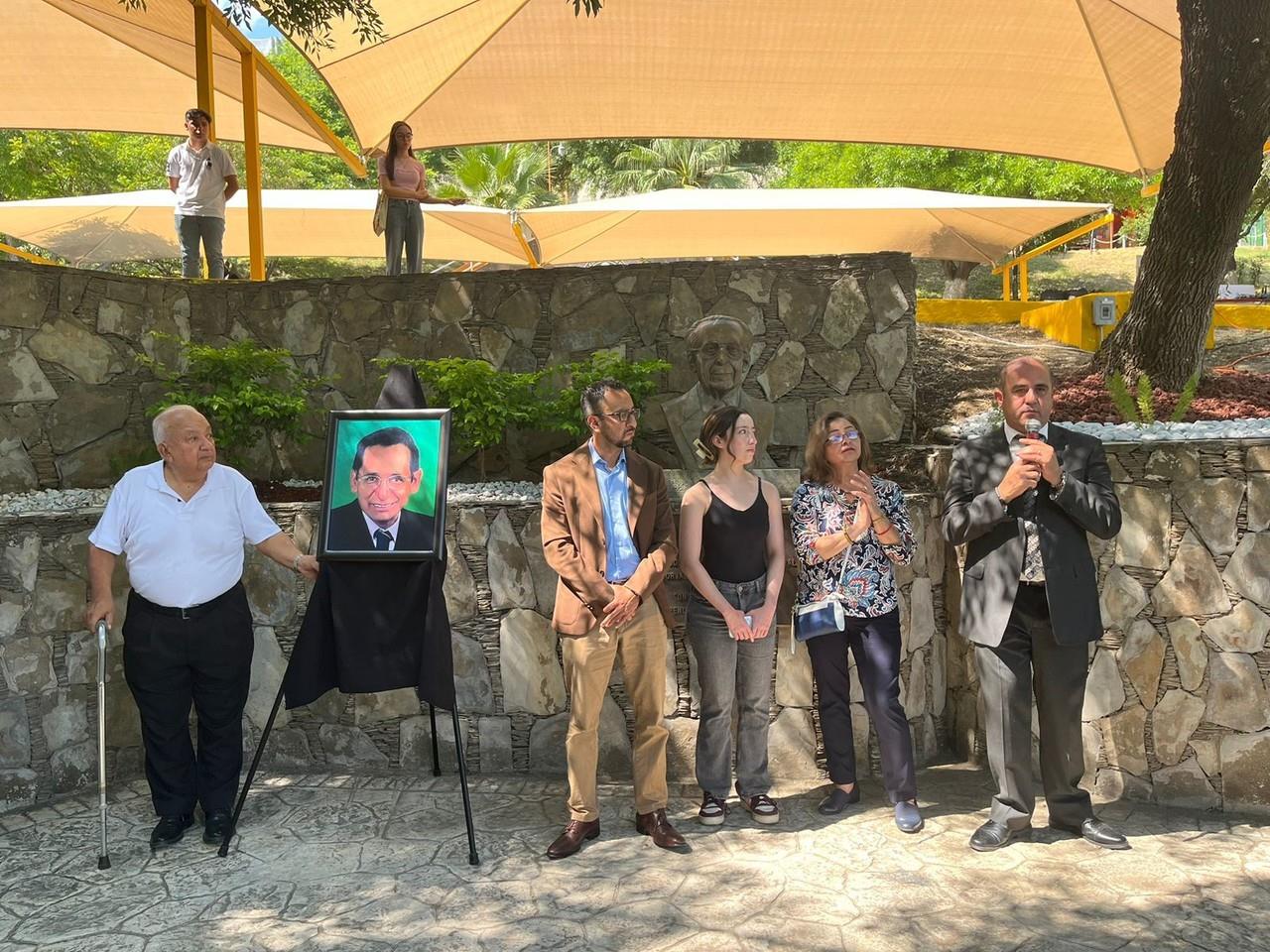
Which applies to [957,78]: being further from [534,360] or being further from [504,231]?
[504,231]

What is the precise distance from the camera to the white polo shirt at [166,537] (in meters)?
4.50

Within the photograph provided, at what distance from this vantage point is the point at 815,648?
4801 millimetres

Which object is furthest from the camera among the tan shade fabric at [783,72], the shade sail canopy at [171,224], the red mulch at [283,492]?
the shade sail canopy at [171,224]

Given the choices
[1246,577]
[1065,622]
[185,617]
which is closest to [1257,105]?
[1246,577]

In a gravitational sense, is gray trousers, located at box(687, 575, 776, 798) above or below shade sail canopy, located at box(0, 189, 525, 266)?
below

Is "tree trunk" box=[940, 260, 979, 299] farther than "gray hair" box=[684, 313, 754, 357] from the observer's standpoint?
Yes

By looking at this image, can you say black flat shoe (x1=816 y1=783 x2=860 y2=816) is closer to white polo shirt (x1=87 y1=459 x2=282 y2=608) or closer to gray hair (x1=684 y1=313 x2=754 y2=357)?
gray hair (x1=684 y1=313 x2=754 y2=357)

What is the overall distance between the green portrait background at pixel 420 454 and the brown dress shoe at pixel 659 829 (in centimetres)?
158

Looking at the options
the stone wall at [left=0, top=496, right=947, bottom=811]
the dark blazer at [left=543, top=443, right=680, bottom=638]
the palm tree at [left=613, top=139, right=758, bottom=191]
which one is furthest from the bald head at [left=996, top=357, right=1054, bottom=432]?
the palm tree at [left=613, top=139, right=758, bottom=191]

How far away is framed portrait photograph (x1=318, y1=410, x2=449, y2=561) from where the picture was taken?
14.9 ft

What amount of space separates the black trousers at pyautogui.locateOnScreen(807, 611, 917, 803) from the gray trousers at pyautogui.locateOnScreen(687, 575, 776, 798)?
0.26 metres

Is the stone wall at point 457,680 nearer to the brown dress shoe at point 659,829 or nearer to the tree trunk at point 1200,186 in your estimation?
the brown dress shoe at point 659,829

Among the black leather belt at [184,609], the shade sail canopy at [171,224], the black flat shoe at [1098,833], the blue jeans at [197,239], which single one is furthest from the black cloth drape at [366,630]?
the shade sail canopy at [171,224]

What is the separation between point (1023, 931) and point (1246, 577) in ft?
6.79
